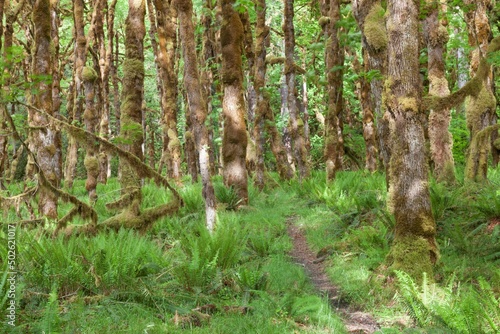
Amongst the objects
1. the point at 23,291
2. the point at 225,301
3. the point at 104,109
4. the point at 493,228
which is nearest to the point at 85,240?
the point at 23,291

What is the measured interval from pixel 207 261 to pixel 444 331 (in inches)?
99.6

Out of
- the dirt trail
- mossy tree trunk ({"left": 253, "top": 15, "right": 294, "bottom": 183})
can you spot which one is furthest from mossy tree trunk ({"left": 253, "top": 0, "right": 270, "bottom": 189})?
the dirt trail

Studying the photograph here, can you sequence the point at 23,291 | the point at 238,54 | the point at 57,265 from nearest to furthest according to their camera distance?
1. the point at 23,291
2. the point at 57,265
3. the point at 238,54

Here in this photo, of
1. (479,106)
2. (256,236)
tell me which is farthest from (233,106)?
(479,106)

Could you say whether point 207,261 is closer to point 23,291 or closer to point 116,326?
point 116,326

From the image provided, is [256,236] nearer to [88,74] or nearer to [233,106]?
[233,106]

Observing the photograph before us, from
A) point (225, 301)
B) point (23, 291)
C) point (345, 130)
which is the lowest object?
point (225, 301)

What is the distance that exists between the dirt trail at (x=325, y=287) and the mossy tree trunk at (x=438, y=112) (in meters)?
3.20

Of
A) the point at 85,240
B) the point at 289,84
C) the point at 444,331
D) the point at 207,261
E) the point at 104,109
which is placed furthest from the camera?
the point at 104,109

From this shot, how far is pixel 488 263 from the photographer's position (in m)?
5.14

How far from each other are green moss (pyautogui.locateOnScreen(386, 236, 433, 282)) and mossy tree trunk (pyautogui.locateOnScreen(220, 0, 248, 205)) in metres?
5.60

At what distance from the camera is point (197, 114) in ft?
24.0

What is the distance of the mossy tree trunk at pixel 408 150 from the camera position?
16.4ft

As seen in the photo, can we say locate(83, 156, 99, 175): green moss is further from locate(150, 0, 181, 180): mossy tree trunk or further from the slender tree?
the slender tree
